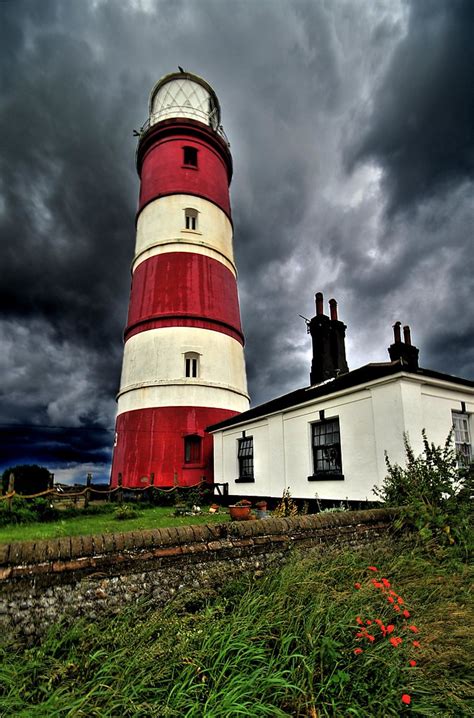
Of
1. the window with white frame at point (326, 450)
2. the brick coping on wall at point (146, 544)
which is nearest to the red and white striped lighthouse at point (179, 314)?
the window with white frame at point (326, 450)

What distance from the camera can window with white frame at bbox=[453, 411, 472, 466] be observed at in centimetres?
1016

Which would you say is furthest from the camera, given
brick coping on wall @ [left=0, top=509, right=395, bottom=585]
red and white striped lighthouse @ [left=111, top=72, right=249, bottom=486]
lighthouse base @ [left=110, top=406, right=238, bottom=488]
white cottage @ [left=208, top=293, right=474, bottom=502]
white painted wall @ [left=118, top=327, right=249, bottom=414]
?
white painted wall @ [left=118, top=327, right=249, bottom=414]

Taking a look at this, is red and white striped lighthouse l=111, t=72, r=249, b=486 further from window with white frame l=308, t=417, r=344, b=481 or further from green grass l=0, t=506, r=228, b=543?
window with white frame l=308, t=417, r=344, b=481

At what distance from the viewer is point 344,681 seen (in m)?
3.03

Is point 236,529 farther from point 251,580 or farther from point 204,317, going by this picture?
point 204,317

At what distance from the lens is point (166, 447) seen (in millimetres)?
16391

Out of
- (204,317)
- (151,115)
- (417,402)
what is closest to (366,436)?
(417,402)

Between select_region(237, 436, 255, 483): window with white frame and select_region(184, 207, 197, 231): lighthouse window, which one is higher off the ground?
select_region(184, 207, 197, 231): lighthouse window

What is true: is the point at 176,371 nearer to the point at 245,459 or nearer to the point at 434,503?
the point at 245,459

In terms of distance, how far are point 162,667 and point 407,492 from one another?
16.1ft

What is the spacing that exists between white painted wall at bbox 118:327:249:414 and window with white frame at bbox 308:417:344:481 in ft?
23.0

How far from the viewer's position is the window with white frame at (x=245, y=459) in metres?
14.2

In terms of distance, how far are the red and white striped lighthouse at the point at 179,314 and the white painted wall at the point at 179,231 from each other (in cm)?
5

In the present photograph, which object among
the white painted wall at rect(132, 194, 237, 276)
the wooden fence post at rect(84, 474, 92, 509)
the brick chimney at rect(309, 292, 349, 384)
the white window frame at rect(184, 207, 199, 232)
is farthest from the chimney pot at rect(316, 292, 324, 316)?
the wooden fence post at rect(84, 474, 92, 509)
